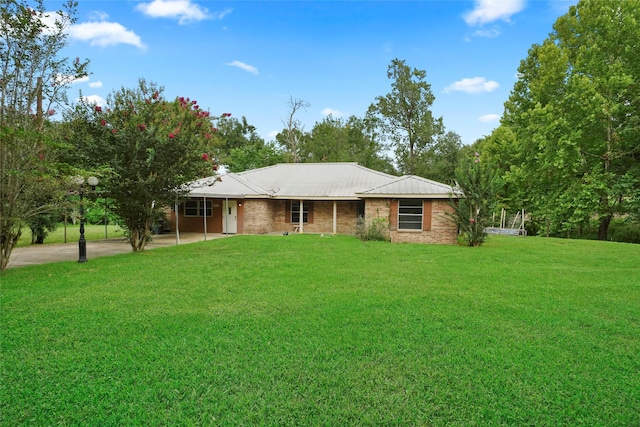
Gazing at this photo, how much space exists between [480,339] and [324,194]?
15.0 meters

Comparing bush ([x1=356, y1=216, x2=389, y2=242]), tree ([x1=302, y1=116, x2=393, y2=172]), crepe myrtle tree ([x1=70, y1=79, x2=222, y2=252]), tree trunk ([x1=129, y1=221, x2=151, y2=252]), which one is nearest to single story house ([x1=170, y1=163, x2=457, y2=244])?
bush ([x1=356, y1=216, x2=389, y2=242])

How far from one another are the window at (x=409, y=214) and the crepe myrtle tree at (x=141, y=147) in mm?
8852

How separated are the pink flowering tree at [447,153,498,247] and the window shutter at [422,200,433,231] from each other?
128 centimetres

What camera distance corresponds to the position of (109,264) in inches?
369

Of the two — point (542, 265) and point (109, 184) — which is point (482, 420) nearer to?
point (542, 265)

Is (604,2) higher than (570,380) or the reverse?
higher

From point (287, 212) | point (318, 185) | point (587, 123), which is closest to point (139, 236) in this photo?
point (287, 212)

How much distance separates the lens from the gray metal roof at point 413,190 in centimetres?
1510

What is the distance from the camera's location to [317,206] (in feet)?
65.6

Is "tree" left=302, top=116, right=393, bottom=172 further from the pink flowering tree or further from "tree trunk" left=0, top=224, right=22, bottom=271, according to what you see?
"tree trunk" left=0, top=224, right=22, bottom=271

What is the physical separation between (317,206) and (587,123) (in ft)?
52.8

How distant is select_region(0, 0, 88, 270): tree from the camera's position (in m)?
7.23

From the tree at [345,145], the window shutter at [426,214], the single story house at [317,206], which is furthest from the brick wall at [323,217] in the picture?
the tree at [345,145]

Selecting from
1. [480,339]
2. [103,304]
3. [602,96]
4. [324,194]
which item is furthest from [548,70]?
[103,304]
